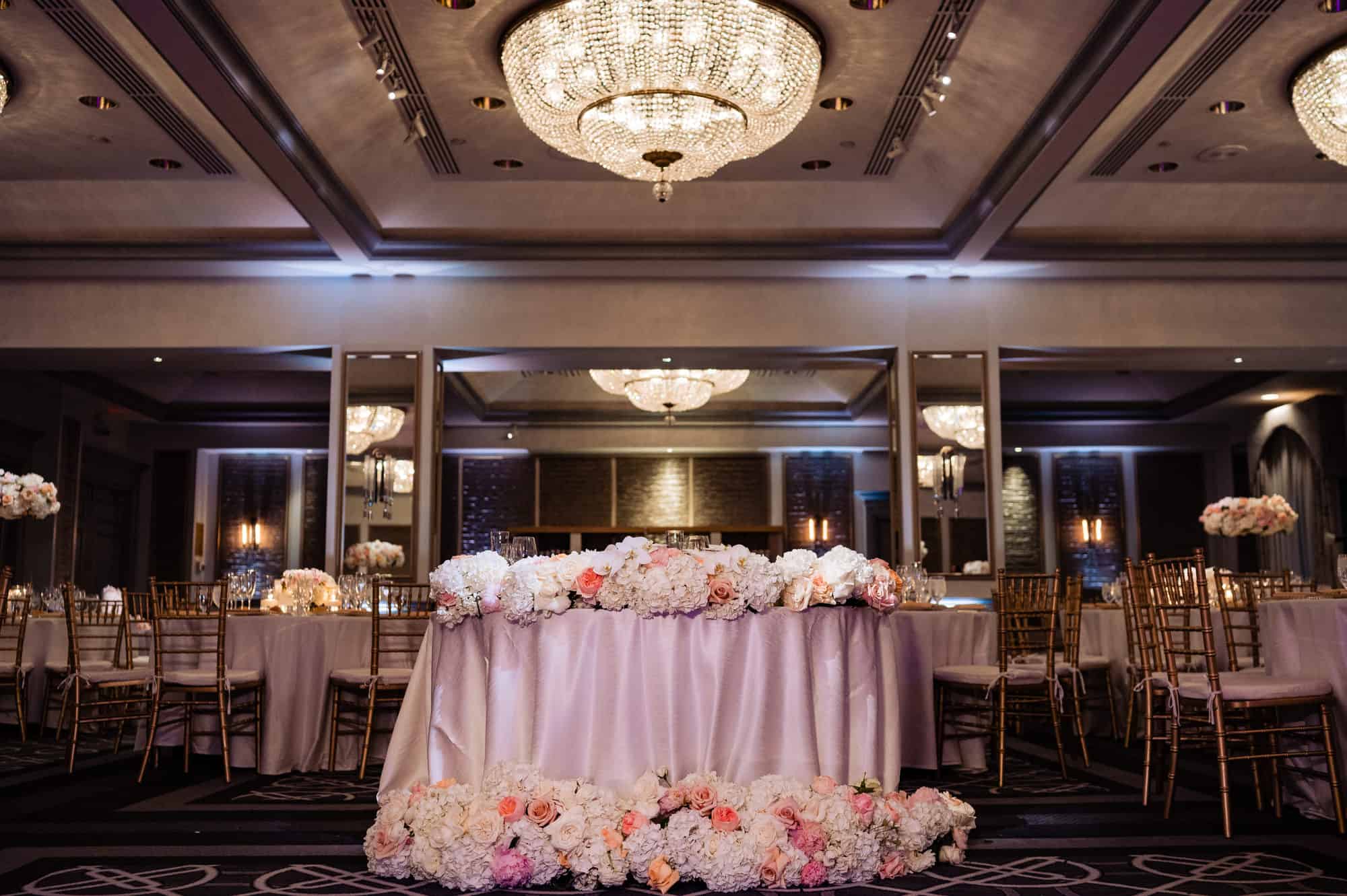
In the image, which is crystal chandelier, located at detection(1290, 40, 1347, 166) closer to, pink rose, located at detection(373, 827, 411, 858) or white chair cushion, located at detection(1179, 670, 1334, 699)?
white chair cushion, located at detection(1179, 670, 1334, 699)

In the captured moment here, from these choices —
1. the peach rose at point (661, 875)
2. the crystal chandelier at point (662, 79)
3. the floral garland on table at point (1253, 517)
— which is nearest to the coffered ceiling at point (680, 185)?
the crystal chandelier at point (662, 79)

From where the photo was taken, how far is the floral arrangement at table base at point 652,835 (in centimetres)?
366

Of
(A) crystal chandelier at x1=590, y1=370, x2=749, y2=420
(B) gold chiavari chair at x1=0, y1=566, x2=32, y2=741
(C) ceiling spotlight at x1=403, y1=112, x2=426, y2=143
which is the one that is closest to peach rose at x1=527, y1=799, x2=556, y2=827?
(C) ceiling spotlight at x1=403, y1=112, x2=426, y2=143

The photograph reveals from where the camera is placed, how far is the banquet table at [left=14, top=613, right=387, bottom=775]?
638 centimetres

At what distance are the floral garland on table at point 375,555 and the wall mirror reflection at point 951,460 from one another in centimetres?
396

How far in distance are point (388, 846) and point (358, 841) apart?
635mm

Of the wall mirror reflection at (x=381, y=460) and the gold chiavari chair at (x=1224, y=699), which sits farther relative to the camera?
the wall mirror reflection at (x=381, y=460)

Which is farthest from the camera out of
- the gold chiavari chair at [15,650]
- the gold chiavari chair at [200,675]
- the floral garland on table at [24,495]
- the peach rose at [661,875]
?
the floral garland on table at [24,495]

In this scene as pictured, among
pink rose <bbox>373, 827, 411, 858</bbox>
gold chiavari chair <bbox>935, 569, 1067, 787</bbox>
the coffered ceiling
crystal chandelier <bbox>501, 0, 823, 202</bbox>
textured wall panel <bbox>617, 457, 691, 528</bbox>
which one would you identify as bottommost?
pink rose <bbox>373, 827, 411, 858</bbox>

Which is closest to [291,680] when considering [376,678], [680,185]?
[376,678]

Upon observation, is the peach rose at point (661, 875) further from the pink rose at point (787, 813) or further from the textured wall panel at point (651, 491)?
the textured wall panel at point (651, 491)

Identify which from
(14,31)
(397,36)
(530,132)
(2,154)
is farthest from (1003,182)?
(2,154)

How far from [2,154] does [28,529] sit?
600 cm

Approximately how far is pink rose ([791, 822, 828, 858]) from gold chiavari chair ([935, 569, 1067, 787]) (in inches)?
86.0
